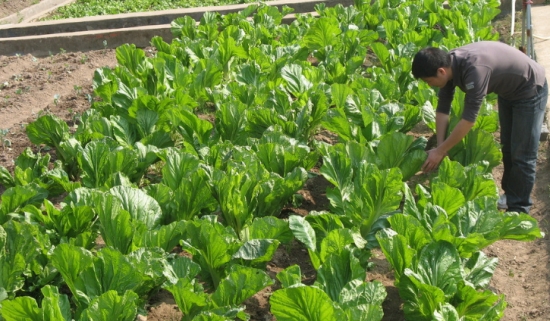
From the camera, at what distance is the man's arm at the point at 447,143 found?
14.6ft

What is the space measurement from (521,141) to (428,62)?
3.10ft

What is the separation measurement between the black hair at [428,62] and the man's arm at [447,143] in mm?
386

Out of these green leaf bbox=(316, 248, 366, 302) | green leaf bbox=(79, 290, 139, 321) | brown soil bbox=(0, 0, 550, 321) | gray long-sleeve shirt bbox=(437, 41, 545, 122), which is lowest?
brown soil bbox=(0, 0, 550, 321)

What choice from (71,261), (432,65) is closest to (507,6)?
(432,65)

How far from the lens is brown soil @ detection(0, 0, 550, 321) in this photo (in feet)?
13.2

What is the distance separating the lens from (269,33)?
8.02 m

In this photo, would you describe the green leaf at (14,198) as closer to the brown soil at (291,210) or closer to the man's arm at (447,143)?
the brown soil at (291,210)

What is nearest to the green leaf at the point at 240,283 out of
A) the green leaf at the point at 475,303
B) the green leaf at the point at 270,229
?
the green leaf at the point at 270,229

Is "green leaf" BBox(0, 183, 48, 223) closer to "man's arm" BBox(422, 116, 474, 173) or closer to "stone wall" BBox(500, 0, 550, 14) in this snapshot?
"man's arm" BBox(422, 116, 474, 173)

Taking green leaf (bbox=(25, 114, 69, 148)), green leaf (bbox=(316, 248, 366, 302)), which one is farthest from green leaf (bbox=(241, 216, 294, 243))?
green leaf (bbox=(25, 114, 69, 148))

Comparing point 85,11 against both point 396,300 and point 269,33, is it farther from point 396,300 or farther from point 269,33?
point 396,300

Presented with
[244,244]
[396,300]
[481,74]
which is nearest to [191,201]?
[244,244]

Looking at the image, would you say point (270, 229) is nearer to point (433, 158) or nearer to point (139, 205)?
point (139, 205)

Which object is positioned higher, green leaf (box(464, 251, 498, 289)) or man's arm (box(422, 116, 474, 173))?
man's arm (box(422, 116, 474, 173))
